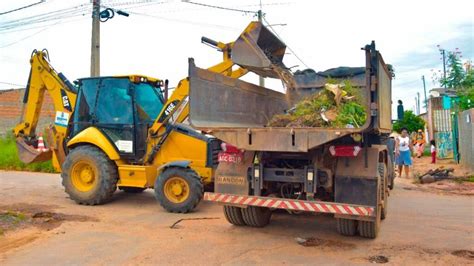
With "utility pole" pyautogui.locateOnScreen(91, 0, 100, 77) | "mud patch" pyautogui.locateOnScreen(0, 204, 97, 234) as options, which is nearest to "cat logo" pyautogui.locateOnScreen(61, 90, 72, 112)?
"mud patch" pyautogui.locateOnScreen(0, 204, 97, 234)

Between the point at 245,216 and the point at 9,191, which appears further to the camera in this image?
the point at 9,191

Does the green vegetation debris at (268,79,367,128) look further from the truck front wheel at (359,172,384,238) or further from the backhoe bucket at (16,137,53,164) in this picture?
the backhoe bucket at (16,137,53,164)

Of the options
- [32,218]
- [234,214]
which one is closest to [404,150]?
[234,214]

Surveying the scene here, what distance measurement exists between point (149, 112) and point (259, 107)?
8.38 ft

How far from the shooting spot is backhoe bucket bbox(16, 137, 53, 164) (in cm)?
990

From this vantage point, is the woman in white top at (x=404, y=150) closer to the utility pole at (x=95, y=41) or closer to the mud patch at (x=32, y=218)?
the mud patch at (x=32, y=218)

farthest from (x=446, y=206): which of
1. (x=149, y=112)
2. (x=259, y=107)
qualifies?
(x=149, y=112)

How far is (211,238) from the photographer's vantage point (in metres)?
6.18

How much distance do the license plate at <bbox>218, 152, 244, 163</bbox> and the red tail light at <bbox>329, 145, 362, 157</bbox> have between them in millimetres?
1256

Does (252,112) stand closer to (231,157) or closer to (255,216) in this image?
(231,157)

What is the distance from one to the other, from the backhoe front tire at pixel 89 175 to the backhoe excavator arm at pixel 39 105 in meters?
0.93

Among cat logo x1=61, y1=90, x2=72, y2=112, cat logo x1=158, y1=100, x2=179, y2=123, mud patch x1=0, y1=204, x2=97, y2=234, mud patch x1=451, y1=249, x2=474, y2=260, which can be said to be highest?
cat logo x1=61, y1=90, x2=72, y2=112

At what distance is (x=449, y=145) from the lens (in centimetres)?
2108

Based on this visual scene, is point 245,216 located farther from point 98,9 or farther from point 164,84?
point 98,9
